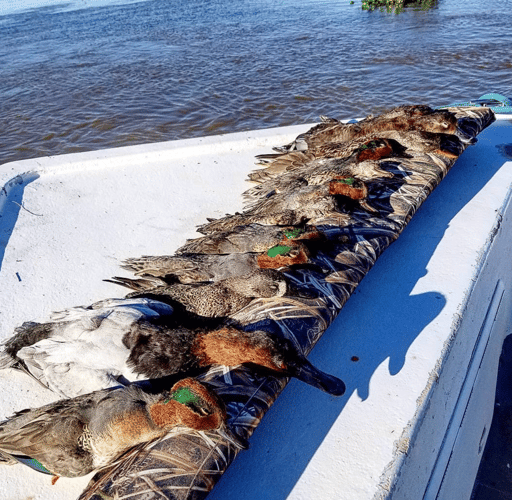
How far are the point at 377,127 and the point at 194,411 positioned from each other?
5033mm

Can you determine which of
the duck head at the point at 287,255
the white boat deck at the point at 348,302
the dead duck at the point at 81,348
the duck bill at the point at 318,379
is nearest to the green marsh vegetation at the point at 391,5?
the white boat deck at the point at 348,302

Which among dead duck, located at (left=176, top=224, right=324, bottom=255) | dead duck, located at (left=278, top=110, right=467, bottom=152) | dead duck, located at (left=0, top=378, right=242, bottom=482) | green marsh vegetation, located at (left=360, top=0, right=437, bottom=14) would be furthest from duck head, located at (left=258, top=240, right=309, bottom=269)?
green marsh vegetation, located at (left=360, top=0, right=437, bottom=14)

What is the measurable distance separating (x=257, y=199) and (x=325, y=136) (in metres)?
1.78

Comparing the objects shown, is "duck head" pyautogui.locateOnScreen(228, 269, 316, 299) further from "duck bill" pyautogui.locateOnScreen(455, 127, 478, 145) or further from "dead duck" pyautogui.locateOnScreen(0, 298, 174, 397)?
"duck bill" pyautogui.locateOnScreen(455, 127, 478, 145)

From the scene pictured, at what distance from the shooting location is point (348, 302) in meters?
3.94

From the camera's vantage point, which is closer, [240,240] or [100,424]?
[100,424]

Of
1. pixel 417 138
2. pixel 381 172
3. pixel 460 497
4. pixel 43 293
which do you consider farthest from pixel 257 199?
pixel 460 497

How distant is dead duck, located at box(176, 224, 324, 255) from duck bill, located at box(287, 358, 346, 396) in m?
1.64

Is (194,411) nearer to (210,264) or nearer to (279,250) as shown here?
(279,250)

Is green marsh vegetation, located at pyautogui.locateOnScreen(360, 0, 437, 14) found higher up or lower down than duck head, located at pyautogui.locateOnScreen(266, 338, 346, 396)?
higher up

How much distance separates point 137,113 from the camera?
48.6 ft

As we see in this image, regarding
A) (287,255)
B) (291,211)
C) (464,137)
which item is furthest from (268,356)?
(464,137)

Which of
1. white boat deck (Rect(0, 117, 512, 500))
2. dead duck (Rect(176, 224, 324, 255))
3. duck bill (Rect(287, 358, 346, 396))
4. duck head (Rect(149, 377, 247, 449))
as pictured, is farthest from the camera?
dead duck (Rect(176, 224, 324, 255))

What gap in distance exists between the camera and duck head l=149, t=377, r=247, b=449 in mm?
2479
